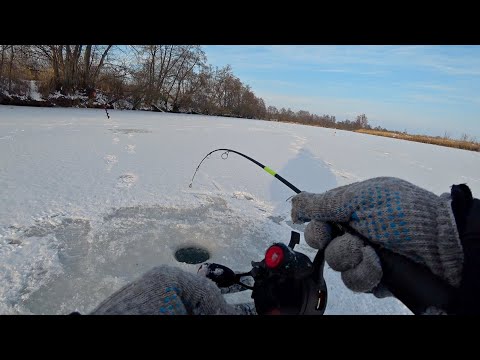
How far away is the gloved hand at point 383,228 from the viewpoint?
35.1 inches

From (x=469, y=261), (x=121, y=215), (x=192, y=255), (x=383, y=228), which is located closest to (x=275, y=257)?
(x=383, y=228)

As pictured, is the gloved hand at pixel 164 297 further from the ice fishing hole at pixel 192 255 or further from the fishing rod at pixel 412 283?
the ice fishing hole at pixel 192 255

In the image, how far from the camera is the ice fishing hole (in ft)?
7.30

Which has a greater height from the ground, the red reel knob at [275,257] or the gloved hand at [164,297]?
the red reel knob at [275,257]

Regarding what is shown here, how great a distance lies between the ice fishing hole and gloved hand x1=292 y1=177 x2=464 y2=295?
4.03 feet

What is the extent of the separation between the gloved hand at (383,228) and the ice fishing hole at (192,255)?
1.23 m

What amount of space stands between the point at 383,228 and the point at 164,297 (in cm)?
76

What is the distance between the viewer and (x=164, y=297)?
95cm

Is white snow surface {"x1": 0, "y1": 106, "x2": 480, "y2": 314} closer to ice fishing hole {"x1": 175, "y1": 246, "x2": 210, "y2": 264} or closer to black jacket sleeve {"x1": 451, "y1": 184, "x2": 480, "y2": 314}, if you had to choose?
ice fishing hole {"x1": 175, "y1": 246, "x2": 210, "y2": 264}

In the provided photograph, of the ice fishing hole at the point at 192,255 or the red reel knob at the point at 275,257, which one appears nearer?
the red reel knob at the point at 275,257

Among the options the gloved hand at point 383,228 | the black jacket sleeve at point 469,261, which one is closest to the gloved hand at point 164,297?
the gloved hand at point 383,228
